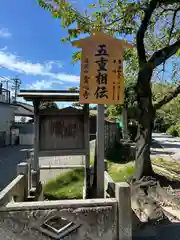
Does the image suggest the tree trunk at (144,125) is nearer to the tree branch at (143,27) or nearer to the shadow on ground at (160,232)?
the tree branch at (143,27)

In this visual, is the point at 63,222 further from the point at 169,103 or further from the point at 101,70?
the point at 169,103

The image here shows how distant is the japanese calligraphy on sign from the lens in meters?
3.47

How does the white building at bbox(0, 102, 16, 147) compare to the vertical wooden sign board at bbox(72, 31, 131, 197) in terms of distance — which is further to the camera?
the white building at bbox(0, 102, 16, 147)

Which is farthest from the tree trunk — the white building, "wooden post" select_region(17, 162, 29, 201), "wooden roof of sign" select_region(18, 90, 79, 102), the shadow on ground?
the white building

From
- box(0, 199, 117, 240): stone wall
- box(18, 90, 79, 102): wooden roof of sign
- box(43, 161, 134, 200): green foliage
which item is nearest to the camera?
box(0, 199, 117, 240): stone wall

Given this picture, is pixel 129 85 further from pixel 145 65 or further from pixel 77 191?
pixel 77 191

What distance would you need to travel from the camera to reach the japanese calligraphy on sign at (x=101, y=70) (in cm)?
347

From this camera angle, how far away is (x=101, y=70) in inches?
138

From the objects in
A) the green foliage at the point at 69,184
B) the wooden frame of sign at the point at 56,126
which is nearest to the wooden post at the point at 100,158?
the wooden frame of sign at the point at 56,126

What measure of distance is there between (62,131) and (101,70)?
156 cm

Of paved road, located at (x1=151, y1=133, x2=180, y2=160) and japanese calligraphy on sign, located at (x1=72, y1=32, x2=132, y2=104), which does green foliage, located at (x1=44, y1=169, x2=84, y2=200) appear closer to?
japanese calligraphy on sign, located at (x1=72, y1=32, x2=132, y2=104)

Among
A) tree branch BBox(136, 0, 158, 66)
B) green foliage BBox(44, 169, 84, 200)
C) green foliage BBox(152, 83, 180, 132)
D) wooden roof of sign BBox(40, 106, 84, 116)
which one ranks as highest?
tree branch BBox(136, 0, 158, 66)

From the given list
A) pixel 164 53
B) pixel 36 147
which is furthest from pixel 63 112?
pixel 164 53

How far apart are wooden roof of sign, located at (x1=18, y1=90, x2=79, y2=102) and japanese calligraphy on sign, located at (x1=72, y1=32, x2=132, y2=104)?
2.86ft
